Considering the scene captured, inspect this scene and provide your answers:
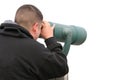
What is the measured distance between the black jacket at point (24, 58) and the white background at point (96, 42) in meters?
0.91

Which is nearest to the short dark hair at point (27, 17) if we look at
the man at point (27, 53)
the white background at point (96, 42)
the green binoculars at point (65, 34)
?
the man at point (27, 53)

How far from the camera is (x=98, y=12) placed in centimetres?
213

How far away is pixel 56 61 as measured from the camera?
3.91 ft

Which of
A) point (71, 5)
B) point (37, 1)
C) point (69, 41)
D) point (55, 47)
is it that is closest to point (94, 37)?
point (71, 5)

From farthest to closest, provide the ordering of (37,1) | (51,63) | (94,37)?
(94,37), (37,1), (51,63)

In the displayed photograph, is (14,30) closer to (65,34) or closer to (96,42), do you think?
(65,34)

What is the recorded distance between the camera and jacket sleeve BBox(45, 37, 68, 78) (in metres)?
1.19

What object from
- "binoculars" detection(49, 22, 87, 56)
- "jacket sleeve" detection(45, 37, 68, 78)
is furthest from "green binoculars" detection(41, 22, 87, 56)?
"jacket sleeve" detection(45, 37, 68, 78)

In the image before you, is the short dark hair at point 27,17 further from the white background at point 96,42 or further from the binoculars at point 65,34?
the white background at point 96,42

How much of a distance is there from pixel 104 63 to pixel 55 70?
99 centimetres

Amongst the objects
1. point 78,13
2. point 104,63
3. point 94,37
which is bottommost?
point 104,63

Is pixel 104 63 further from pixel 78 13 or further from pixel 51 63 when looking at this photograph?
pixel 51 63

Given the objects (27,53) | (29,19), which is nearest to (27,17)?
(29,19)

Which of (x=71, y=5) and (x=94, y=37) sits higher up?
(x=71, y=5)
